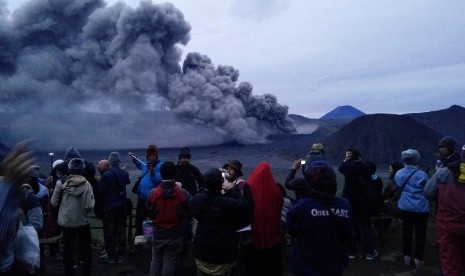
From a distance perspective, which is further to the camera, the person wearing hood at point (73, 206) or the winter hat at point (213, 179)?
the person wearing hood at point (73, 206)

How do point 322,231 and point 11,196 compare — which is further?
point 322,231

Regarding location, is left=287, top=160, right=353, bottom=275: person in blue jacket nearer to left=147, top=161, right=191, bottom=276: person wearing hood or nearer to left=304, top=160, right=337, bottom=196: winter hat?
left=304, top=160, right=337, bottom=196: winter hat

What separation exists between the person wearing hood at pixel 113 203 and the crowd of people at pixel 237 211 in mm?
14

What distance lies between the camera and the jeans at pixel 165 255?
409 centimetres

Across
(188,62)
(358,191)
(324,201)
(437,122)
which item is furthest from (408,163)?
(188,62)

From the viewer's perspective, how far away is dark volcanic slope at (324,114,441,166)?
23.3m

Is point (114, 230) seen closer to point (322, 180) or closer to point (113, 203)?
point (113, 203)

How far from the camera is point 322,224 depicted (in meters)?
2.88

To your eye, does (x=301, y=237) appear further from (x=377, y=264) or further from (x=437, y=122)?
(x=437, y=122)

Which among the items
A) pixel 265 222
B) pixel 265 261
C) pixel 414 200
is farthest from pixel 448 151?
pixel 265 261

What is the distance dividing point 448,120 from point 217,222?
3297 cm

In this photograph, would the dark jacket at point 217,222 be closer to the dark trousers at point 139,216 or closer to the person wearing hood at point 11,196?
the person wearing hood at point 11,196

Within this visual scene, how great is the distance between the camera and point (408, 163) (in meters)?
5.11

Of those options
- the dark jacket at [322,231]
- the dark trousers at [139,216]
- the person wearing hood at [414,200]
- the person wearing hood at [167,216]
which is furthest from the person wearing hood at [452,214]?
the dark trousers at [139,216]
